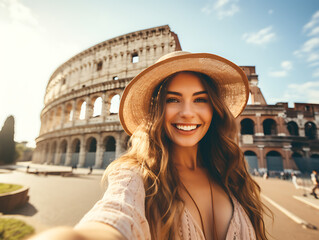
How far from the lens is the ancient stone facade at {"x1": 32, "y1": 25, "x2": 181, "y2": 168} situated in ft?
53.7

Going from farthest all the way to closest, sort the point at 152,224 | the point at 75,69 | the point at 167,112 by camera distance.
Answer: the point at 75,69 < the point at 167,112 < the point at 152,224

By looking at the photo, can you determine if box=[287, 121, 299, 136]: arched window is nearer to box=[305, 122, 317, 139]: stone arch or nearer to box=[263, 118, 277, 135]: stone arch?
box=[305, 122, 317, 139]: stone arch

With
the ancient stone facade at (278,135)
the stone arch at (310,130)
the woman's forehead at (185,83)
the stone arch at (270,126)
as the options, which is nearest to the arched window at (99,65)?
the ancient stone facade at (278,135)

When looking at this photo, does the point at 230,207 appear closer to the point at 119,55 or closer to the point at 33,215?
the point at 33,215

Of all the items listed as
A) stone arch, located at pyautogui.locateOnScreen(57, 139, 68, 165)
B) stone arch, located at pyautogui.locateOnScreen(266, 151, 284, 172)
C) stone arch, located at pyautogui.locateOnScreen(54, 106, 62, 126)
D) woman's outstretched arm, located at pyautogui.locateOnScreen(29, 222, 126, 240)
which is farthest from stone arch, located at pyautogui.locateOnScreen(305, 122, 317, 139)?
stone arch, located at pyautogui.locateOnScreen(54, 106, 62, 126)

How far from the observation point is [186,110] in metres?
1.35

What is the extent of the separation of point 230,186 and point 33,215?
551 centimetres

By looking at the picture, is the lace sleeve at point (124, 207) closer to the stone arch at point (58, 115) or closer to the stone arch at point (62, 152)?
the stone arch at point (62, 152)

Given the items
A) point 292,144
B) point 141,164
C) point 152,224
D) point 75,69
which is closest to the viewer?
point 152,224

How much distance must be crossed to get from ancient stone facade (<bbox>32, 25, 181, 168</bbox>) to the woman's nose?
14.7 meters

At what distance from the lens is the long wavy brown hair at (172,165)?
3.34 feet

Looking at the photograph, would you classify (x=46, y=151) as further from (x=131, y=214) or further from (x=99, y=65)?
(x=131, y=214)

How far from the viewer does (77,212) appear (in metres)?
4.58

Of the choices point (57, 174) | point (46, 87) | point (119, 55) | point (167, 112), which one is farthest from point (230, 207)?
point (46, 87)
